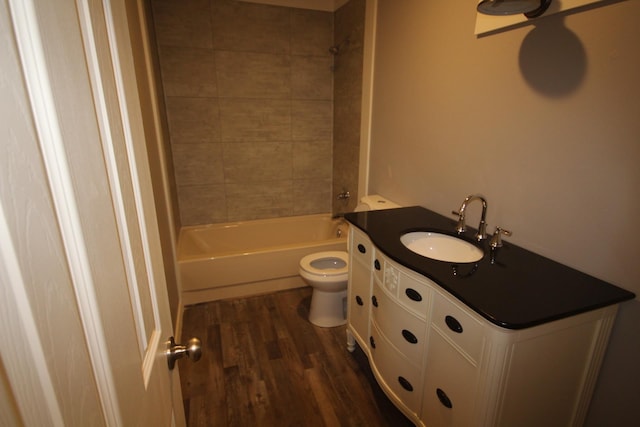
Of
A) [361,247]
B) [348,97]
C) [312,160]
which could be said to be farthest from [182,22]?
[361,247]

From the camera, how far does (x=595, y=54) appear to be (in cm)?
112

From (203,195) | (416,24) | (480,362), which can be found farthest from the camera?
(203,195)

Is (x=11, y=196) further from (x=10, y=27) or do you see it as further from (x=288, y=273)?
(x=288, y=273)

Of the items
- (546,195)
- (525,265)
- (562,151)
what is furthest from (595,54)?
(525,265)

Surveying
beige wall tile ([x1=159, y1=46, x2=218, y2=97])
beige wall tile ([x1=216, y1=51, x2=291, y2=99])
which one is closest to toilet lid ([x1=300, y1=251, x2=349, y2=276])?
beige wall tile ([x1=216, y1=51, x2=291, y2=99])

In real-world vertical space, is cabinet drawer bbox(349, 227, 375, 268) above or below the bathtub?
above

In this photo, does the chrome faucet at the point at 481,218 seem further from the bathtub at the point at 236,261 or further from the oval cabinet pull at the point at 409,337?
the bathtub at the point at 236,261

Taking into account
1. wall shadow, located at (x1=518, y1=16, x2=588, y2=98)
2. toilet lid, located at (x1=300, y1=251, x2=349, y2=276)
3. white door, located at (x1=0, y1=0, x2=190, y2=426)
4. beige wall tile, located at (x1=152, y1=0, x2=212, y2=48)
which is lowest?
toilet lid, located at (x1=300, y1=251, x2=349, y2=276)

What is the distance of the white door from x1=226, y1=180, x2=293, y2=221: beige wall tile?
9.20ft

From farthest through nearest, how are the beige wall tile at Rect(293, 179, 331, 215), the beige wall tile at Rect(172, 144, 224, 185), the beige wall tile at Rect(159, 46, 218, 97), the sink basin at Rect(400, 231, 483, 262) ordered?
the beige wall tile at Rect(293, 179, 331, 215)
the beige wall tile at Rect(172, 144, 224, 185)
the beige wall tile at Rect(159, 46, 218, 97)
the sink basin at Rect(400, 231, 483, 262)

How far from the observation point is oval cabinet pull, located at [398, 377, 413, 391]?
1442mm

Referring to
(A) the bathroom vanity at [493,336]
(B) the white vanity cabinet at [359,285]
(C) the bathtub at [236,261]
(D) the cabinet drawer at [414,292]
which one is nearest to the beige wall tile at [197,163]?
(C) the bathtub at [236,261]

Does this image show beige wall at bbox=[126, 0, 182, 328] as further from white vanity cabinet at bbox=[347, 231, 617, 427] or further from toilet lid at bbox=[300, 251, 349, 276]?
white vanity cabinet at bbox=[347, 231, 617, 427]

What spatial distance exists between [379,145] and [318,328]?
1.47 metres
